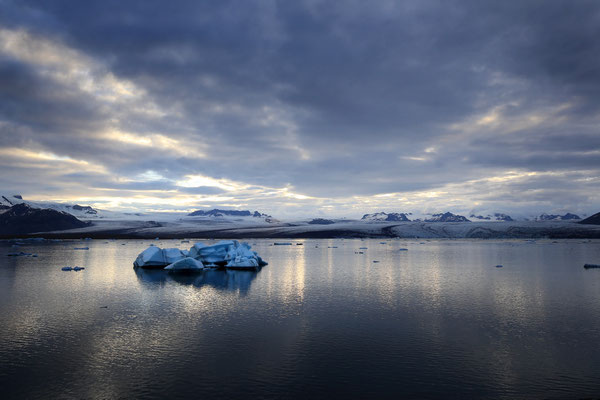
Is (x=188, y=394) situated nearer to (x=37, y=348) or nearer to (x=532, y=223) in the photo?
(x=37, y=348)

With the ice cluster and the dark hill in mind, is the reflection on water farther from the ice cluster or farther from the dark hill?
the dark hill

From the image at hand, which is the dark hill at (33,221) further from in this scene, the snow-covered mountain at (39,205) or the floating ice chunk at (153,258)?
the floating ice chunk at (153,258)

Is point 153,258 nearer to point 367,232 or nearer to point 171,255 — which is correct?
point 171,255

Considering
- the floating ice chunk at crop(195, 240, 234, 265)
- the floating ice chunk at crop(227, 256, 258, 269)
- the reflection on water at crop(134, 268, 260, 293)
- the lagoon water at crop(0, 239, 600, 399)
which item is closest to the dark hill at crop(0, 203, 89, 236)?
the floating ice chunk at crop(195, 240, 234, 265)

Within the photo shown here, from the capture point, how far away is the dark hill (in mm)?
137125

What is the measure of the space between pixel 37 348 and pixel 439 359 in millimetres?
10300

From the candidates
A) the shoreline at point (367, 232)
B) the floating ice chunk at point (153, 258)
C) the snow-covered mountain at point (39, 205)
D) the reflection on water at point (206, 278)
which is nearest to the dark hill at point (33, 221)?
the snow-covered mountain at point (39, 205)

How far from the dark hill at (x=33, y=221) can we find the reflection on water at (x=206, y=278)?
126 metres

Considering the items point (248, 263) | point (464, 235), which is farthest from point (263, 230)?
point (248, 263)

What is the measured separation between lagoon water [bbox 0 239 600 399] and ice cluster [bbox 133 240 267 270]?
769 cm

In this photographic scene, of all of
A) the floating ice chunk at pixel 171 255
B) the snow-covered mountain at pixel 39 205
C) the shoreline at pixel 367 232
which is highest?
the snow-covered mountain at pixel 39 205

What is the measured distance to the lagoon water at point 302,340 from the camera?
26.6 feet

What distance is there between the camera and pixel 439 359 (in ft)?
31.4

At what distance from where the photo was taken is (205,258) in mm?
31562
